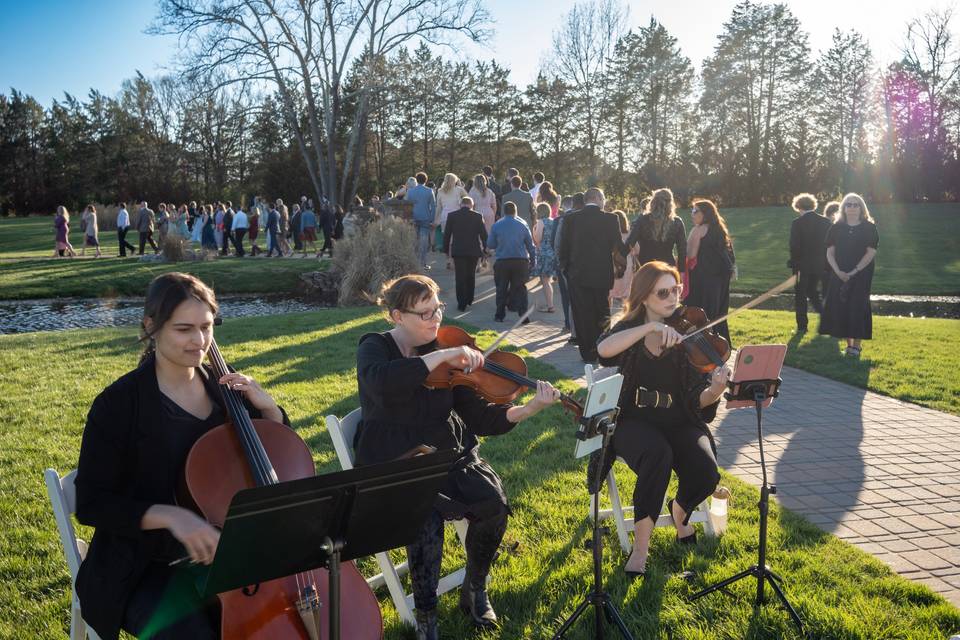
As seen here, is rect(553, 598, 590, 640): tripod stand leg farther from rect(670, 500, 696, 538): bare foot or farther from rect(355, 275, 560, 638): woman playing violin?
rect(670, 500, 696, 538): bare foot

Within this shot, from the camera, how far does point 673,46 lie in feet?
150

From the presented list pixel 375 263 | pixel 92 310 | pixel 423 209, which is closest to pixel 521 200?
pixel 375 263

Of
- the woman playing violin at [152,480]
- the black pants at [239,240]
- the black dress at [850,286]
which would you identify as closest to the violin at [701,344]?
the woman playing violin at [152,480]

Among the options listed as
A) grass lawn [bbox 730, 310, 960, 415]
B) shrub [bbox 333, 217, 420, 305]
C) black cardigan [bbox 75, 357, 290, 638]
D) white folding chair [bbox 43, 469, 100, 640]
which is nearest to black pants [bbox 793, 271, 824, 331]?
grass lawn [bbox 730, 310, 960, 415]

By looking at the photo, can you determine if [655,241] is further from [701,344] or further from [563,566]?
[563,566]

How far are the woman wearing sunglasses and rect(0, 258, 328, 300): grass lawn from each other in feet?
43.9

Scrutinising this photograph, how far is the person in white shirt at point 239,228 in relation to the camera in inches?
993

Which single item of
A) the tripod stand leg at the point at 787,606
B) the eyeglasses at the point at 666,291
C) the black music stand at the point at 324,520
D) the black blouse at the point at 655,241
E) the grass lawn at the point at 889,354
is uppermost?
the black blouse at the point at 655,241

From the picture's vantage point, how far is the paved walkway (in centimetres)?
440

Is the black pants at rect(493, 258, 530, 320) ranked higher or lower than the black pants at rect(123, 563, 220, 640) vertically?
higher

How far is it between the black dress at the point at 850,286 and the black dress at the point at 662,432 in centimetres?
643

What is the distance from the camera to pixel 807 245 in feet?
36.0

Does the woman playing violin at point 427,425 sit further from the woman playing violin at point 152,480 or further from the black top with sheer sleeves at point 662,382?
the black top with sheer sleeves at point 662,382

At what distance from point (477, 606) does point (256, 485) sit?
1406 mm
